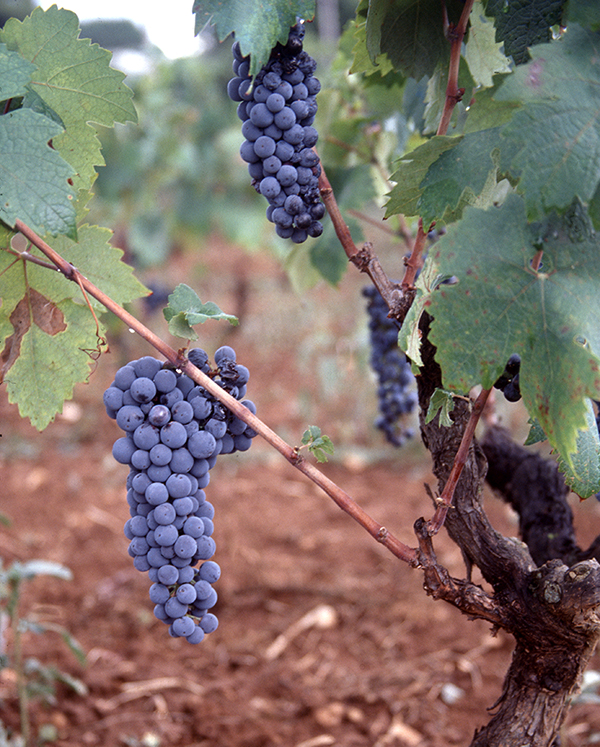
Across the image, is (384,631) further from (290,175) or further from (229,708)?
(290,175)

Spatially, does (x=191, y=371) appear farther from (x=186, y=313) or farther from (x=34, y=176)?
(x=34, y=176)

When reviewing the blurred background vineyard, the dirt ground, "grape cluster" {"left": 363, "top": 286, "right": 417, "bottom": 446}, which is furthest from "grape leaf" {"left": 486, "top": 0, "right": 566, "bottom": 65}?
the blurred background vineyard

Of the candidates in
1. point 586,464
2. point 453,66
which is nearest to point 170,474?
point 586,464

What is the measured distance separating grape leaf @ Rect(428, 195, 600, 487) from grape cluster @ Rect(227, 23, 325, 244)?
0.87 ft

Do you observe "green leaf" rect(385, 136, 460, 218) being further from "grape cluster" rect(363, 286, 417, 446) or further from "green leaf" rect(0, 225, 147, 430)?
"grape cluster" rect(363, 286, 417, 446)

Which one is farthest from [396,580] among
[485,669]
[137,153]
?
[137,153]

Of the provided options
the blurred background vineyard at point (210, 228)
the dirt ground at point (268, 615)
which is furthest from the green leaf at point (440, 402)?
the blurred background vineyard at point (210, 228)

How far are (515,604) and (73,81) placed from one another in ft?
3.61

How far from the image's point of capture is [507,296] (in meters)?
0.87

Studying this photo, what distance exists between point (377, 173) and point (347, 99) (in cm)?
21

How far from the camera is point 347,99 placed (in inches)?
71.3

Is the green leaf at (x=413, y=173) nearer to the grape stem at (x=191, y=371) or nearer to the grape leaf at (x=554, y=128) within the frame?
the grape leaf at (x=554, y=128)

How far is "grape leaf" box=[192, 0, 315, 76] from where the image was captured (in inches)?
36.9

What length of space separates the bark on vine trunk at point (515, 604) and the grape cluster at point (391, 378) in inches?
24.5
